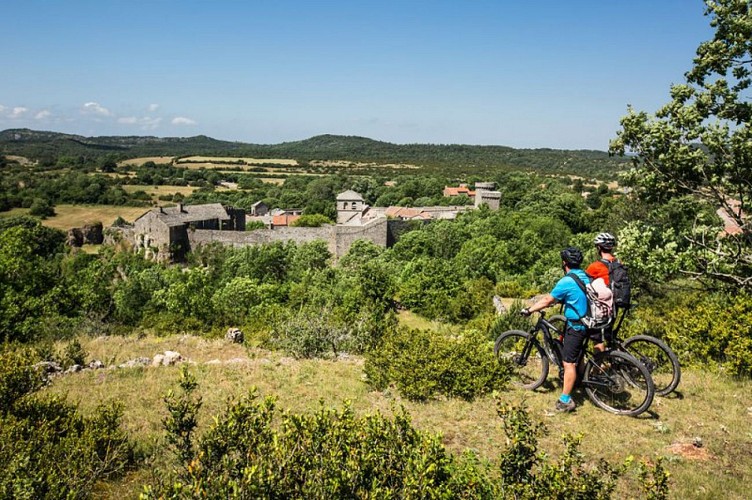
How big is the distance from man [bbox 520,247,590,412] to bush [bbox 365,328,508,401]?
4.15 ft

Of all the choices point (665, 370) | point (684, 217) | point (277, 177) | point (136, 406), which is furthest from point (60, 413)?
point (277, 177)

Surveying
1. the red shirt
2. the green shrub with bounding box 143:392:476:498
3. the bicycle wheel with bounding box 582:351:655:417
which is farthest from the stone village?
the green shrub with bounding box 143:392:476:498

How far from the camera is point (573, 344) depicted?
19.2ft

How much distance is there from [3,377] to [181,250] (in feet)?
136

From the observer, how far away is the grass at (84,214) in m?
67.9

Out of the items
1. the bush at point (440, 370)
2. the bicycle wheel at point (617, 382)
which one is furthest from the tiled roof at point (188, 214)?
the bicycle wheel at point (617, 382)

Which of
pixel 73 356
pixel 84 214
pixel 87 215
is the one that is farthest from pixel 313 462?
pixel 84 214

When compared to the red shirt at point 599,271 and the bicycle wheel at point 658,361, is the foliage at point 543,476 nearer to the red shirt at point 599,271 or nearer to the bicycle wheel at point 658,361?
the red shirt at point 599,271

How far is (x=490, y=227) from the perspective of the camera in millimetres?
41812

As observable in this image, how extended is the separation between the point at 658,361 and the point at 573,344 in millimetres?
3014

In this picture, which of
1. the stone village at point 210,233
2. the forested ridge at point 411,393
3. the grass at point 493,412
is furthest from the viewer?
the stone village at point 210,233

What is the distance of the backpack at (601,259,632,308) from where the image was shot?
5.99 m

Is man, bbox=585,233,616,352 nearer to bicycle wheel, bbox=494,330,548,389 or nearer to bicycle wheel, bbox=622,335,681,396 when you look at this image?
bicycle wheel, bbox=622,335,681,396

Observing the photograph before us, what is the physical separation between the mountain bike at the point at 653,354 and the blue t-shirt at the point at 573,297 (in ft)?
1.05
